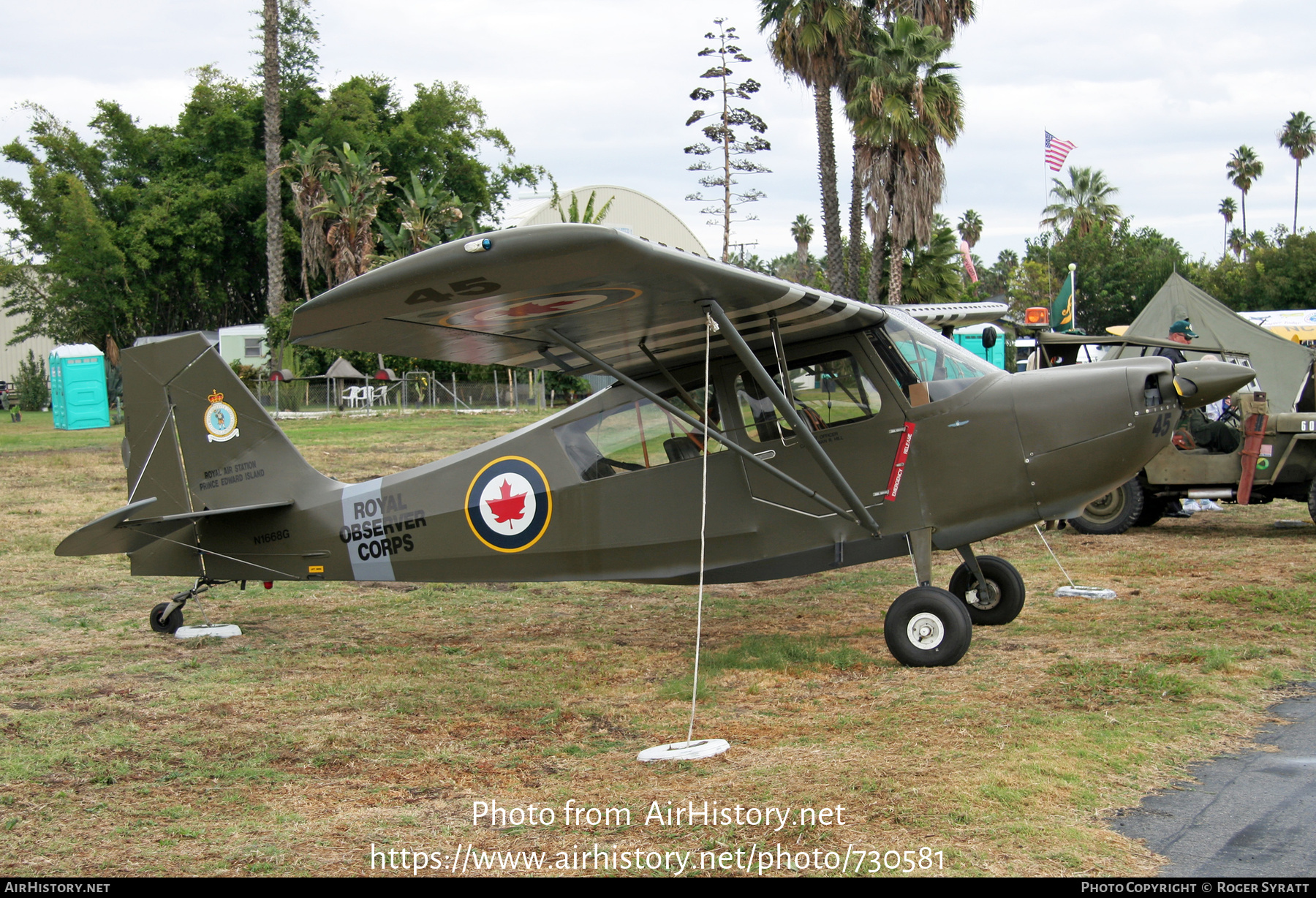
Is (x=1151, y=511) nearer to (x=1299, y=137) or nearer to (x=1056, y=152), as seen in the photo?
(x=1056, y=152)

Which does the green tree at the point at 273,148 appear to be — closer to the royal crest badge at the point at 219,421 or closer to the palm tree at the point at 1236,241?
the royal crest badge at the point at 219,421

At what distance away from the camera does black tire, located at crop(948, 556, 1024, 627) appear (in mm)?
7703

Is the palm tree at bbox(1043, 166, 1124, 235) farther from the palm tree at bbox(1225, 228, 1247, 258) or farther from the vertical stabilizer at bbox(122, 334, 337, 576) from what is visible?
the vertical stabilizer at bbox(122, 334, 337, 576)

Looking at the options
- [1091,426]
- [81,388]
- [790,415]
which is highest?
[81,388]

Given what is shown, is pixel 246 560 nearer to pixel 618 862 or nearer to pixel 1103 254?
pixel 618 862

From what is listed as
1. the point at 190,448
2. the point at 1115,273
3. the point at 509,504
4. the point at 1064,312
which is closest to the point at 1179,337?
the point at 1064,312

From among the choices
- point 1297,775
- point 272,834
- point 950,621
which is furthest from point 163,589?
point 1297,775

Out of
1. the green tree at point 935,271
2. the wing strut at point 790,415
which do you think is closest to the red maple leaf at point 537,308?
the wing strut at point 790,415

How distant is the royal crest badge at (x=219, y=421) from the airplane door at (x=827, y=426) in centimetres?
414

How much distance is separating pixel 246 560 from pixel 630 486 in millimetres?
3281

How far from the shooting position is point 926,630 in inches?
259

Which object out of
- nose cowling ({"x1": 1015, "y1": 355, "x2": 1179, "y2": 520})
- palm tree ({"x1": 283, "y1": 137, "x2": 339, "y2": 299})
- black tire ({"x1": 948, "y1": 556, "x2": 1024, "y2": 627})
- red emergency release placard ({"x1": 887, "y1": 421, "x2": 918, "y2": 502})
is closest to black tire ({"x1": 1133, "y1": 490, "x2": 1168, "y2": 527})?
black tire ({"x1": 948, "y1": 556, "x2": 1024, "y2": 627})

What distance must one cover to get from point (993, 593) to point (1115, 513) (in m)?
6.32
